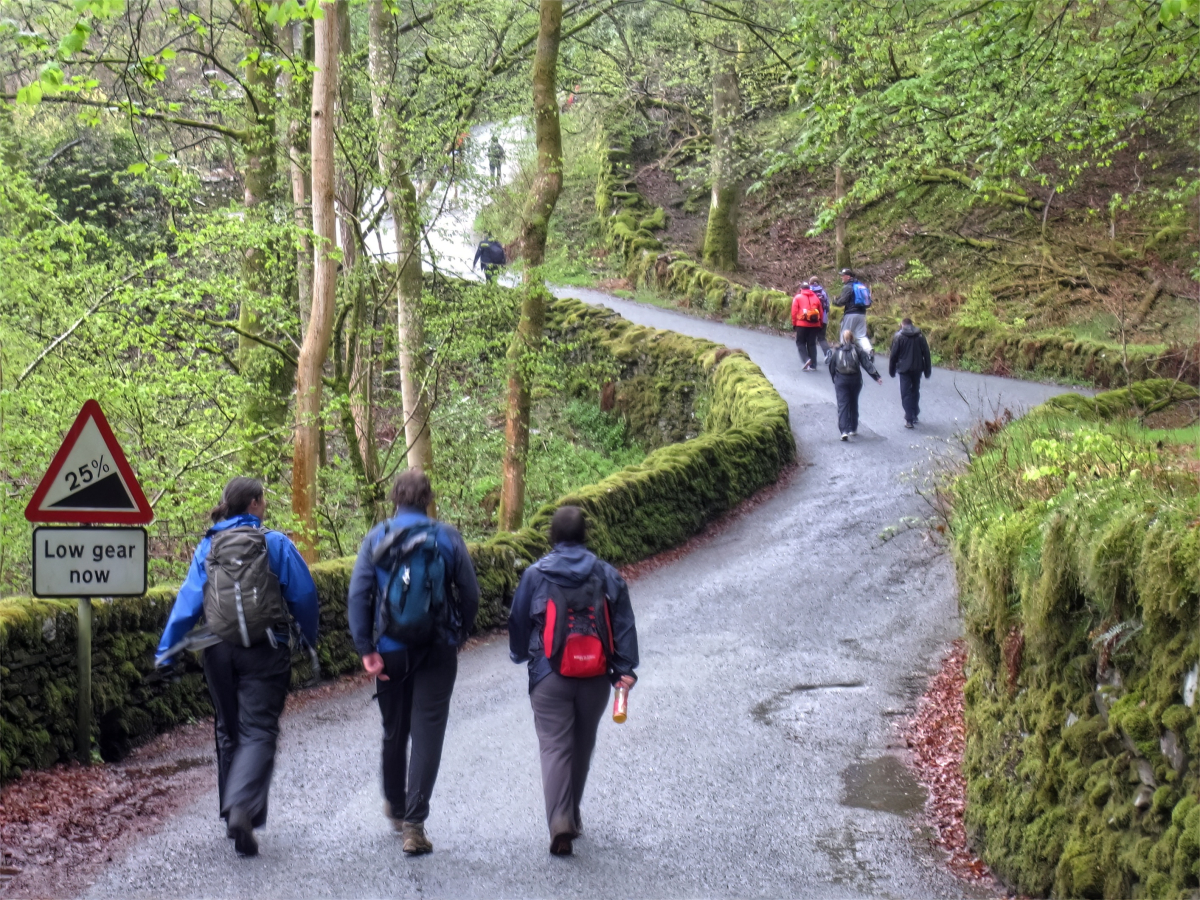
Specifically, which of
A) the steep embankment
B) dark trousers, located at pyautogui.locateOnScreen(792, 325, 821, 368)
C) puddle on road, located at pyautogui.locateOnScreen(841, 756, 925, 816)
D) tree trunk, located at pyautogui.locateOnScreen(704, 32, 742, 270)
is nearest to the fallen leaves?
puddle on road, located at pyautogui.locateOnScreen(841, 756, 925, 816)

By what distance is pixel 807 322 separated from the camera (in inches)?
902

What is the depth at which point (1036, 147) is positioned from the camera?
13.5 m

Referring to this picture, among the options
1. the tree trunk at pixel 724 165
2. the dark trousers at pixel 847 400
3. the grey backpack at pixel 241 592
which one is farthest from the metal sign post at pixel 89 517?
the tree trunk at pixel 724 165

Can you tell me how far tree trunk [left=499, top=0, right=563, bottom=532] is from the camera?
50.1 ft

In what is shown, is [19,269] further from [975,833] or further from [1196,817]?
[1196,817]

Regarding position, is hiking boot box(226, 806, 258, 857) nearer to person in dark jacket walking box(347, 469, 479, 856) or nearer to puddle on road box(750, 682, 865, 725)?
person in dark jacket walking box(347, 469, 479, 856)

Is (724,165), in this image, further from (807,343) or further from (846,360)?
(846,360)

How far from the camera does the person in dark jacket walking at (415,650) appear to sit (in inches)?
219

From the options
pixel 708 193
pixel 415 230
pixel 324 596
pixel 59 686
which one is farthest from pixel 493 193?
pixel 708 193

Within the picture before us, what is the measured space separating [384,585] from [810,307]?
720 inches

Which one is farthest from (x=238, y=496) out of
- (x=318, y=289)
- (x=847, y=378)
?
(x=847, y=378)

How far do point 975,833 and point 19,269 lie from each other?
10.8m

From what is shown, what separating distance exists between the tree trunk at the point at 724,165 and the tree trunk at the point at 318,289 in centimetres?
1505

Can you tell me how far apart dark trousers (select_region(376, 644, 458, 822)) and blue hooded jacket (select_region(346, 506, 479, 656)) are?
3.9 inches
